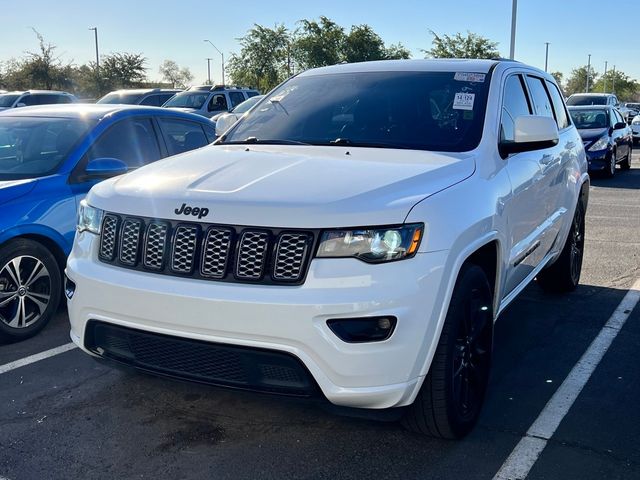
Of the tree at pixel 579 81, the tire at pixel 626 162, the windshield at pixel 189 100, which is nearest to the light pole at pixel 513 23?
the tire at pixel 626 162

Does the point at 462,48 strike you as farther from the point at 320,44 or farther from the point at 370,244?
the point at 370,244

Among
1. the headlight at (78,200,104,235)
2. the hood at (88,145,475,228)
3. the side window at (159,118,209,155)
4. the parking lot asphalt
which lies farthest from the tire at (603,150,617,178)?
the headlight at (78,200,104,235)

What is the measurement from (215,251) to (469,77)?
2.14m

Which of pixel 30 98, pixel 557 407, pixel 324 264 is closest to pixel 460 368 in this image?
pixel 557 407

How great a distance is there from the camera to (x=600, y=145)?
15.3 m

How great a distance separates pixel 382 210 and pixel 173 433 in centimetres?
159

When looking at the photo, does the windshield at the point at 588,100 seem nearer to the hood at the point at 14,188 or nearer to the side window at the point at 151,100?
the side window at the point at 151,100

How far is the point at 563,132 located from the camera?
5609mm

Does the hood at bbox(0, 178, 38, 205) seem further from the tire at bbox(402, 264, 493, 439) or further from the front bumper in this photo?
the tire at bbox(402, 264, 493, 439)

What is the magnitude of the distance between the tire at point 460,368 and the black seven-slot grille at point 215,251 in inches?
29.2

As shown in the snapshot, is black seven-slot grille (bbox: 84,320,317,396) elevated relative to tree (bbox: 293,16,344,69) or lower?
lower

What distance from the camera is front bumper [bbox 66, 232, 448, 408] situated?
2781 millimetres

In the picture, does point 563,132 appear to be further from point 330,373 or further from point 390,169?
point 330,373

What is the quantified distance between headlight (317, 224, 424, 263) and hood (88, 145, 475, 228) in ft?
0.12
